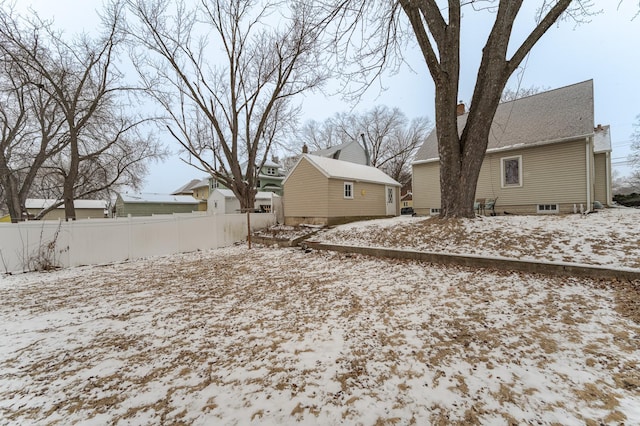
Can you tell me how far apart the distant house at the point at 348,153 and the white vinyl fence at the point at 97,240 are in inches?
578

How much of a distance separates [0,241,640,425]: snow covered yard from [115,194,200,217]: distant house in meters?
24.2

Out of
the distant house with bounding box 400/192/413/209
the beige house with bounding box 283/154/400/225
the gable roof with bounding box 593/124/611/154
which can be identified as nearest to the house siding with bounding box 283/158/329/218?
the beige house with bounding box 283/154/400/225

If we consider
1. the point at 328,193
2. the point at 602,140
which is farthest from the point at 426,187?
the point at 602,140

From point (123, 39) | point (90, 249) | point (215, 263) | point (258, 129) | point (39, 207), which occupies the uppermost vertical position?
point (123, 39)

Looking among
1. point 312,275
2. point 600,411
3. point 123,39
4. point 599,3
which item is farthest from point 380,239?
point 123,39

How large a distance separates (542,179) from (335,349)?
1250 cm

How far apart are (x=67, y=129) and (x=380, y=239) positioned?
16848 mm

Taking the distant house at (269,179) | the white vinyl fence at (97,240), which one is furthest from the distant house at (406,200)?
the white vinyl fence at (97,240)

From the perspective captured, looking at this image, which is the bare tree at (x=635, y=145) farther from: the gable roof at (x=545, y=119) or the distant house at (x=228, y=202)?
the distant house at (x=228, y=202)

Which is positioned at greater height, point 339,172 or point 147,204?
point 339,172

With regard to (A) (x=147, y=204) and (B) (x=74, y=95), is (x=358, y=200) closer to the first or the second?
(B) (x=74, y=95)

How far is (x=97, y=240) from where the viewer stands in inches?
294

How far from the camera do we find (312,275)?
5441mm

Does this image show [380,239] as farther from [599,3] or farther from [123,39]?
[123,39]
